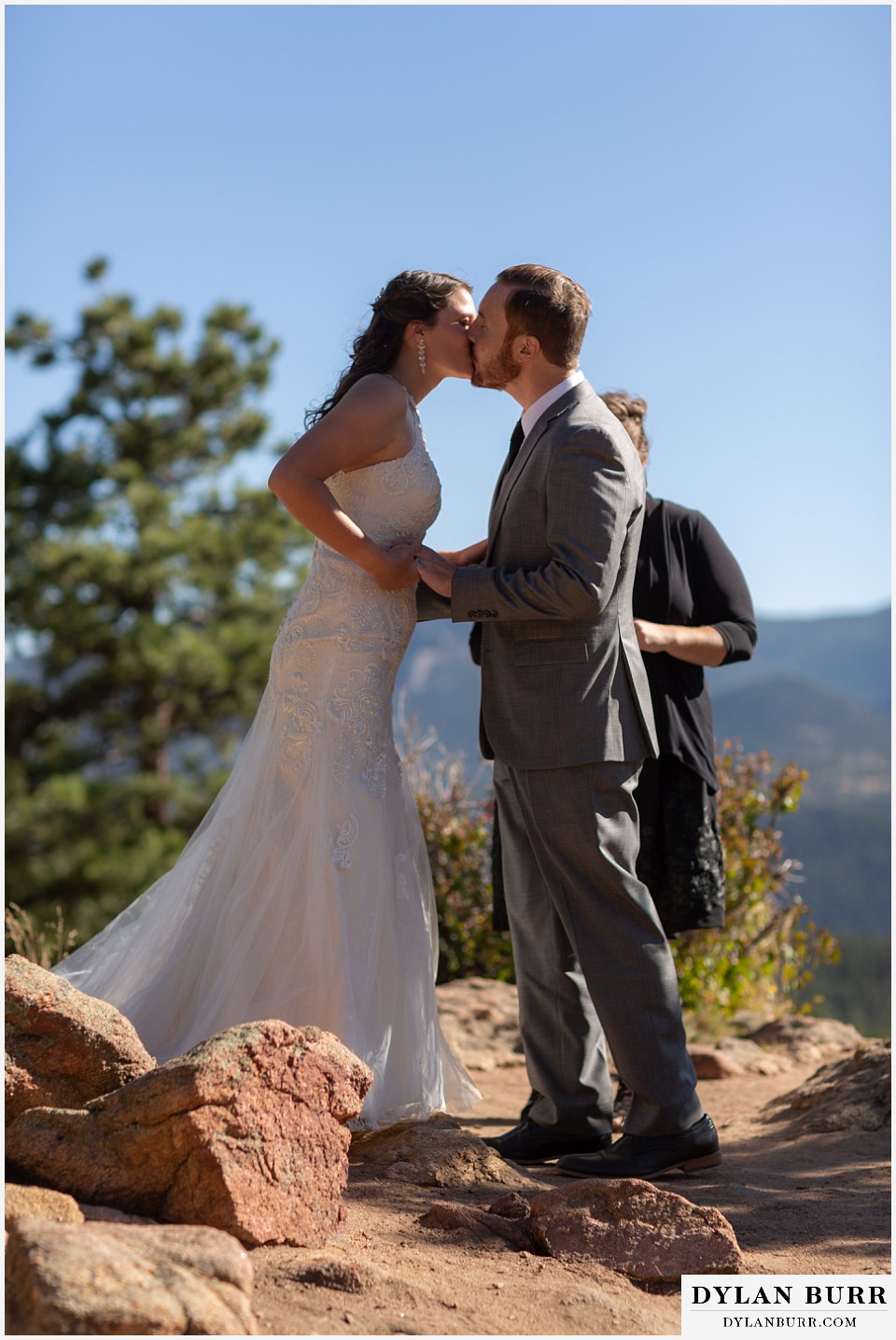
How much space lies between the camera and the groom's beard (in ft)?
12.0

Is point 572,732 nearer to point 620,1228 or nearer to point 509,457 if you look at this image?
point 509,457

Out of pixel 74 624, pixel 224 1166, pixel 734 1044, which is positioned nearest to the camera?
pixel 224 1166

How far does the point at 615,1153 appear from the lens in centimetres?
352

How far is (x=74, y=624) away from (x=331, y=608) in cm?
1185

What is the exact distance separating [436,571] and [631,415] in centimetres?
111

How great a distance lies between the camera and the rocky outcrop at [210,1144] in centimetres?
245

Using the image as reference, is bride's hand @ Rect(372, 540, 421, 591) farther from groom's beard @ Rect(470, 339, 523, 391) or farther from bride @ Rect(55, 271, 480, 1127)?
groom's beard @ Rect(470, 339, 523, 391)

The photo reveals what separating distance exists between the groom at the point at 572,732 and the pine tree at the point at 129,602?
10.8 metres

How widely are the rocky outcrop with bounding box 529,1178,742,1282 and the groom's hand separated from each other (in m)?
1.60

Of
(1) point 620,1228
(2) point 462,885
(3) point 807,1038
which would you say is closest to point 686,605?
(1) point 620,1228

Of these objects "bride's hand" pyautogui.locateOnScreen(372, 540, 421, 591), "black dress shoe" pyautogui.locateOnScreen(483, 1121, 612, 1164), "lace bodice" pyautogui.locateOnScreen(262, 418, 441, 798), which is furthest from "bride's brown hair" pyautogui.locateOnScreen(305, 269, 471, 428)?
"black dress shoe" pyautogui.locateOnScreen(483, 1121, 612, 1164)

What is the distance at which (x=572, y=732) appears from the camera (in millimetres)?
3504

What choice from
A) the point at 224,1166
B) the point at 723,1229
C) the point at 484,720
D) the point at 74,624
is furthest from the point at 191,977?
the point at 74,624

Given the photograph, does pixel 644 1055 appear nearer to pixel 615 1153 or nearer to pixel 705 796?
pixel 615 1153
